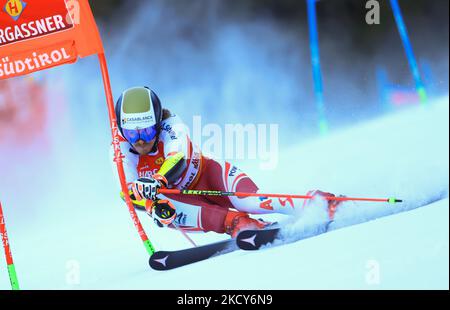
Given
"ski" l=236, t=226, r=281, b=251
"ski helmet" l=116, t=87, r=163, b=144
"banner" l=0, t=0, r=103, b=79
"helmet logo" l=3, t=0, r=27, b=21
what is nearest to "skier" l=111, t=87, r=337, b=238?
"ski helmet" l=116, t=87, r=163, b=144

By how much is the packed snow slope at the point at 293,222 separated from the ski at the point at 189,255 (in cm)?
4

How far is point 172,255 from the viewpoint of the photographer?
118 inches

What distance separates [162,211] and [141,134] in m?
0.32

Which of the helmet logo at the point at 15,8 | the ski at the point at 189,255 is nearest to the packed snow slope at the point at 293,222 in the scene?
the ski at the point at 189,255

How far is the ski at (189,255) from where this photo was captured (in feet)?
9.71

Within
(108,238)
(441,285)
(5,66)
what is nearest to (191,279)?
(108,238)

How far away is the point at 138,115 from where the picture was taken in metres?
2.99

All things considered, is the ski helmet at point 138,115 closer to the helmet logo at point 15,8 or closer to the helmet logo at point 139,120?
the helmet logo at point 139,120

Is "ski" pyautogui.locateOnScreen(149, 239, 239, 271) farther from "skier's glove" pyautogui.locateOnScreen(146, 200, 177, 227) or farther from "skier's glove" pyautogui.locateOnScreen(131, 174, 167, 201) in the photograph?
"skier's glove" pyautogui.locateOnScreen(131, 174, 167, 201)

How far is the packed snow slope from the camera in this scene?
2.78 meters

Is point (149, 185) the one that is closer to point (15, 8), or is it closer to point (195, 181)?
point (195, 181)

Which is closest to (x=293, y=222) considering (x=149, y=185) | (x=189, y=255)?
(x=189, y=255)
